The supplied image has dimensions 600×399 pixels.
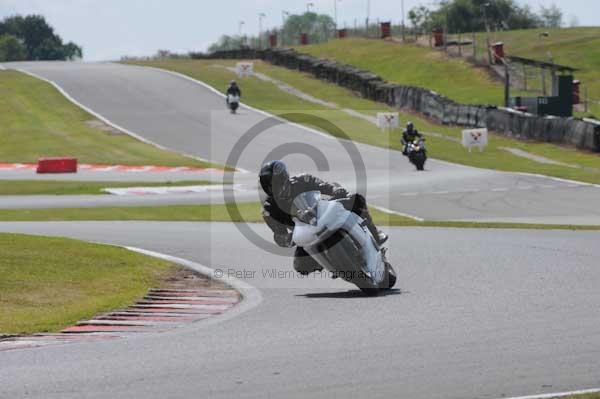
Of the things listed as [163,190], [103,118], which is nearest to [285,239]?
[163,190]

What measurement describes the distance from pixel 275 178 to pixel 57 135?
128 feet

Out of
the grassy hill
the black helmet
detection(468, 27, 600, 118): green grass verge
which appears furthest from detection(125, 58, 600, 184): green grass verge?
the black helmet

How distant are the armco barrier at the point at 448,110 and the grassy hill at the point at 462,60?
408cm

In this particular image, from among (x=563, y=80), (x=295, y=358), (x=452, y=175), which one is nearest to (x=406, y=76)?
(x=563, y=80)

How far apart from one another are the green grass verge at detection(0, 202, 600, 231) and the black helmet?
10.4 meters

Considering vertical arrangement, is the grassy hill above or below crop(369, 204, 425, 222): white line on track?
above

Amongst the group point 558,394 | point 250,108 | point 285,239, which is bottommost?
point 558,394

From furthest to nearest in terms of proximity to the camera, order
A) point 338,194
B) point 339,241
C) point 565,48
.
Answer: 1. point 565,48
2. point 338,194
3. point 339,241

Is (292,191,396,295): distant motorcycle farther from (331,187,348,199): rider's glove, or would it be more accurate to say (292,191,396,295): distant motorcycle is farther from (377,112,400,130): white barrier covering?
(377,112,400,130): white barrier covering

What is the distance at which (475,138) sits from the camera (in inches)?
1682

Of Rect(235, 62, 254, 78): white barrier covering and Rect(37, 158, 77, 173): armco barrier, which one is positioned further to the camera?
Rect(235, 62, 254, 78): white barrier covering

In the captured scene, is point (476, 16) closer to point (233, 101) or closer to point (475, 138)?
point (233, 101)

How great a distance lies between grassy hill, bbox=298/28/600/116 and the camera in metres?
63.5

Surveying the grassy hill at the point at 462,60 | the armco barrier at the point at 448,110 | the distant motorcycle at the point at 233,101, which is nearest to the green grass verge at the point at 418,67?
the grassy hill at the point at 462,60
